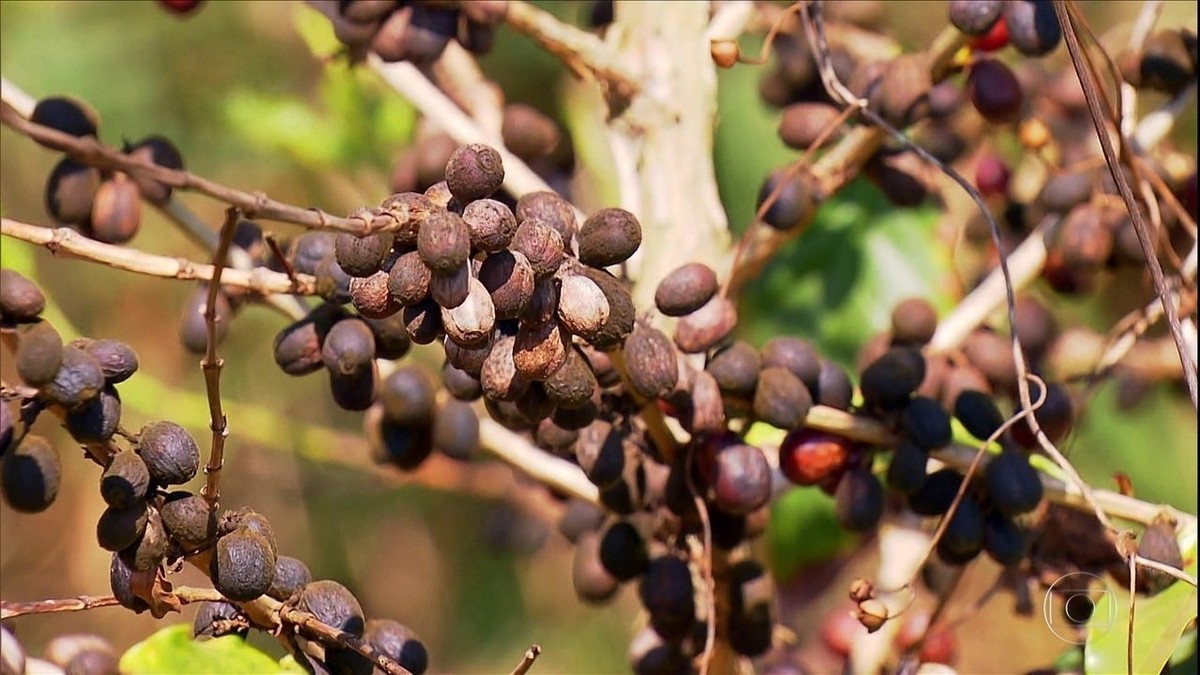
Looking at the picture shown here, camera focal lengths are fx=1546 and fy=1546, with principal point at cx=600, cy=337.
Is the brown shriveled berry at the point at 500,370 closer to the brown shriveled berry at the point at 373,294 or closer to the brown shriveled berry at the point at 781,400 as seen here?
the brown shriveled berry at the point at 373,294

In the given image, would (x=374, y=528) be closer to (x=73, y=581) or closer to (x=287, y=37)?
(x=73, y=581)

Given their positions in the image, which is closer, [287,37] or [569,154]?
[569,154]

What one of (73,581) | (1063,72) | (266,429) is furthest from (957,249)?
(73,581)

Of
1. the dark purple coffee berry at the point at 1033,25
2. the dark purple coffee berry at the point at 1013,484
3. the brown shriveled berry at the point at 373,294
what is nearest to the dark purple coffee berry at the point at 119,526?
the brown shriveled berry at the point at 373,294

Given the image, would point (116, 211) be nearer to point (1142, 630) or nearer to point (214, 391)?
point (214, 391)

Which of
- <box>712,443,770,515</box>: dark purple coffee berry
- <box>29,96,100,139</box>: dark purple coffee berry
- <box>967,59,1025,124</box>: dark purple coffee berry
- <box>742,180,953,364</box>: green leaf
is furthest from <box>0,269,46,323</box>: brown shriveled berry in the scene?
<box>742,180,953,364</box>: green leaf

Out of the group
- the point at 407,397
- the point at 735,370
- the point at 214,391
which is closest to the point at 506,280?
the point at 214,391

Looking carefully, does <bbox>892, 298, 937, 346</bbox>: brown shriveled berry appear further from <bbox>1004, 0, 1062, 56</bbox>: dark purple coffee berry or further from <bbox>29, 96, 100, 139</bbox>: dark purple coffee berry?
<bbox>29, 96, 100, 139</bbox>: dark purple coffee berry

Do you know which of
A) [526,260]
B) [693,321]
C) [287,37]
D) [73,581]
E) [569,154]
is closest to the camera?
[526,260]
